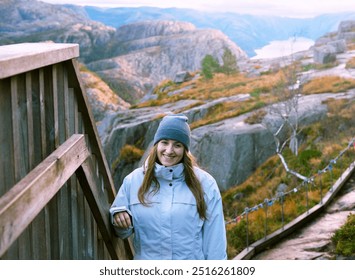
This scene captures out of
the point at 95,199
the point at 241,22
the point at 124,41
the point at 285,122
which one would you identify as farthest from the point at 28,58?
the point at 124,41

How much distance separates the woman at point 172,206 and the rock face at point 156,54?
169 ft

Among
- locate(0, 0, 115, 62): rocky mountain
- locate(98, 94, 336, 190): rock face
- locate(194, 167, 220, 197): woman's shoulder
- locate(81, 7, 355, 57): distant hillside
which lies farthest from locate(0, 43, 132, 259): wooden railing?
locate(0, 0, 115, 62): rocky mountain

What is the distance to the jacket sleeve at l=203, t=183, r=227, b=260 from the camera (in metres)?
2.40

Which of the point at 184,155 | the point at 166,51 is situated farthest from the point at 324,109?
the point at 166,51

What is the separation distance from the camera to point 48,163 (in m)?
1.79

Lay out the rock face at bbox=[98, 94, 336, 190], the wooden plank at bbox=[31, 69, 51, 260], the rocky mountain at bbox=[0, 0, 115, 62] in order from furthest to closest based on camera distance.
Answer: the rocky mountain at bbox=[0, 0, 115, 62], the rock face at bbox=[98, 94, 336, 190], the wooden plank at bbox=[31, 69, 51, 260]

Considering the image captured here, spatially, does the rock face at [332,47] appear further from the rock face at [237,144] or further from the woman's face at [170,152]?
the woman's face at [170,152]

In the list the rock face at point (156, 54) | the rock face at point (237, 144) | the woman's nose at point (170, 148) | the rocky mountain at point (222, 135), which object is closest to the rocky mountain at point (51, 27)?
the rock face at point (156, 54)

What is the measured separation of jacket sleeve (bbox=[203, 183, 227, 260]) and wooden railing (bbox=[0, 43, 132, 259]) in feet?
1.37

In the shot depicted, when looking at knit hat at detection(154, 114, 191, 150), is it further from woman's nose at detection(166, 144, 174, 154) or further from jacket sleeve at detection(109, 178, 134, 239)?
jacket sleeve at detection(109, 178, 134, 239)

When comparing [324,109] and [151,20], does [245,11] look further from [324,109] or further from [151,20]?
[324,109]

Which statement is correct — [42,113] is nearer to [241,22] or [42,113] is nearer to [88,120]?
[88,120]

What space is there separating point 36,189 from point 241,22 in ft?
172

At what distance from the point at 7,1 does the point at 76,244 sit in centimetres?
6194
